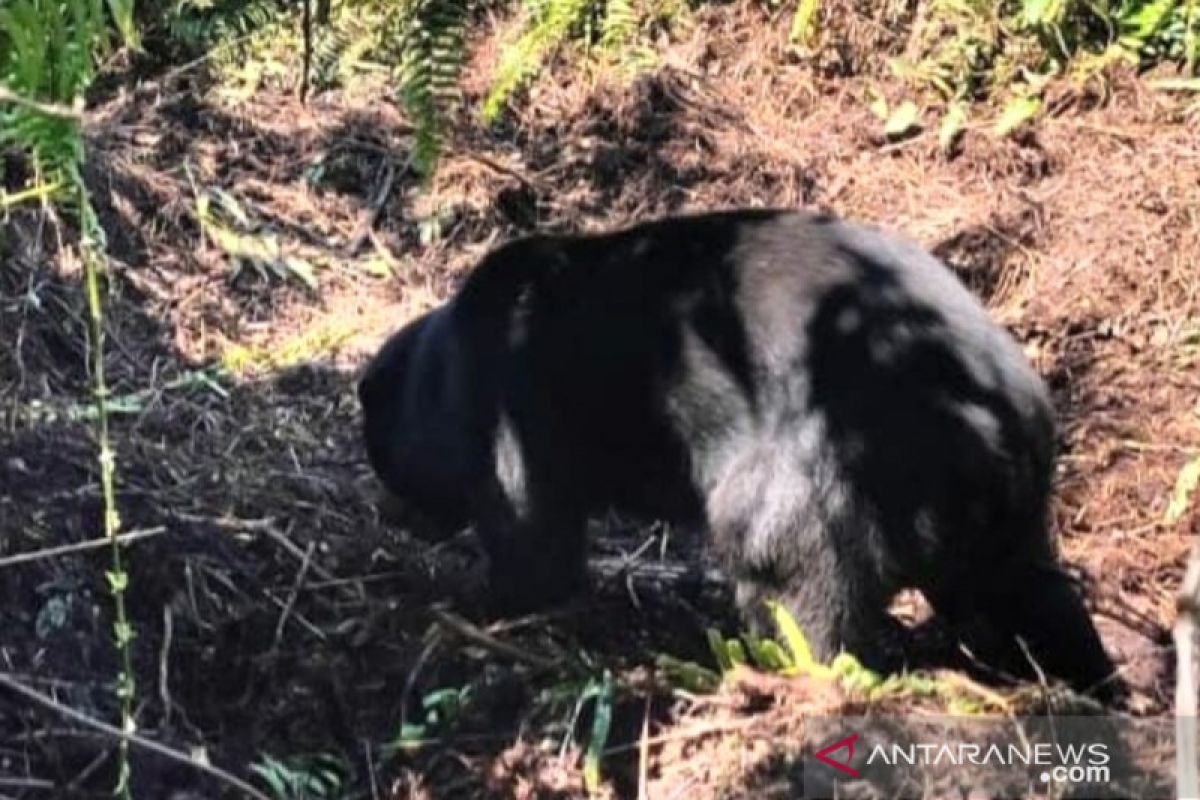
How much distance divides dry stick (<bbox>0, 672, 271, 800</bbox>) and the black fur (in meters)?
1.34

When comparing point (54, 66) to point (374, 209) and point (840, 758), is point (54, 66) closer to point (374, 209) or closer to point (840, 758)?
point (840, 758)

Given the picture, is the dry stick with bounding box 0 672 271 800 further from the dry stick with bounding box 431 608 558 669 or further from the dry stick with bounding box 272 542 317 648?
the dry stick with bounding box 431 608 558 669

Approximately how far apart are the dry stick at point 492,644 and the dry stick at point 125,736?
693 millimetres

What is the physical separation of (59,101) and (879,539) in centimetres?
221

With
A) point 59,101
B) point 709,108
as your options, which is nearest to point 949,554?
point 59,101

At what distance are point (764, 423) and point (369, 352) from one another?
7.36ft

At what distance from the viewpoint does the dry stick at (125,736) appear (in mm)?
3949

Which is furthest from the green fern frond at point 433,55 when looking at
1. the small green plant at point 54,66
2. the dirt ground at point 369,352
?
the dirt ground at point 369,352

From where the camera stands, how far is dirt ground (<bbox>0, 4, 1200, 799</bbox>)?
187 inches

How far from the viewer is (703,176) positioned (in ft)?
26.1

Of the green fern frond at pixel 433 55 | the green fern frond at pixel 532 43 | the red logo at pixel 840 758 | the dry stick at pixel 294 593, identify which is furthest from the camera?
the dry stick at pixel 294 593

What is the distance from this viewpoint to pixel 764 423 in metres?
5.08

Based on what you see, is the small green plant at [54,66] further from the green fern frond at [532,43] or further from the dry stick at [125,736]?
the green fern frond at [532,43]

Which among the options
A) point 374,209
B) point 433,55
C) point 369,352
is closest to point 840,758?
point 433,55
